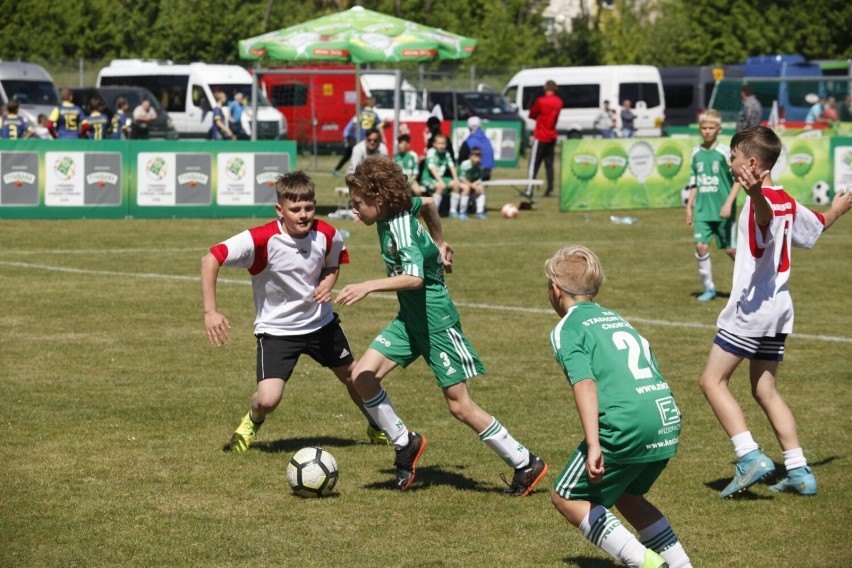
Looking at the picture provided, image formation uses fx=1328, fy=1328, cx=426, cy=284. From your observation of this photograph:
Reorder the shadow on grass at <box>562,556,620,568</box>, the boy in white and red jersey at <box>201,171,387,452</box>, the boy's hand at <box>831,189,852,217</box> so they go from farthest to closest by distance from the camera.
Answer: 1. the boy in white and red jersey at <box>201,171,387,452</box>
2. the boy's hand at <box>831,189,852,217</box>
3. the shadow on grass at <box>562,556,620,568</box>

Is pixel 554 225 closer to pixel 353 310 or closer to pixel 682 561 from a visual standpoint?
pixel 353 310

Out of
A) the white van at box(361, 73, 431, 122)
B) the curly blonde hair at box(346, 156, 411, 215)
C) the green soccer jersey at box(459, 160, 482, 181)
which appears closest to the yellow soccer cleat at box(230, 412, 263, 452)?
the curly blonde hair at box(346, 156, 411, 215)

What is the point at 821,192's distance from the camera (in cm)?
2628

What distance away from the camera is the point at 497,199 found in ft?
95.8

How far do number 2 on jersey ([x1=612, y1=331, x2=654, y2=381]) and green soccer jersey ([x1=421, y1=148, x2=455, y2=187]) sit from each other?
1881 centimetres

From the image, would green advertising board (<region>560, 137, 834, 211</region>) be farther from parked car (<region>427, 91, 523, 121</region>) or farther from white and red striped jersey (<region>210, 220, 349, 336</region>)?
white and red striped jersey (<region>210, 220, 349, 336</region>)

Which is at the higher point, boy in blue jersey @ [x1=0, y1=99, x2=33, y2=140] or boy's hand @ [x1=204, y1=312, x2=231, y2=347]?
boy in blue jersey @ [x1=0, y1=99, x2=33, y2=140]

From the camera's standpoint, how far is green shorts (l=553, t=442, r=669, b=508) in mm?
5448

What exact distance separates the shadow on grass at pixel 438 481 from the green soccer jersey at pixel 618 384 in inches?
85.6

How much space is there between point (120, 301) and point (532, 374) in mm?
5435

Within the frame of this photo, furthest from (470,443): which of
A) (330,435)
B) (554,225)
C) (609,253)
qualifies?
(554,225)

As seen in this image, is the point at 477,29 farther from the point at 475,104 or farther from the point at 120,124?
the point at 120,124

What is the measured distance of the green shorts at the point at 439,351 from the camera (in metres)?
7.25

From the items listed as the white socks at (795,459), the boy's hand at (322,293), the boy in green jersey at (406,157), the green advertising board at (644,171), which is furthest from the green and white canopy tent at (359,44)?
the white socks at (795,459)
